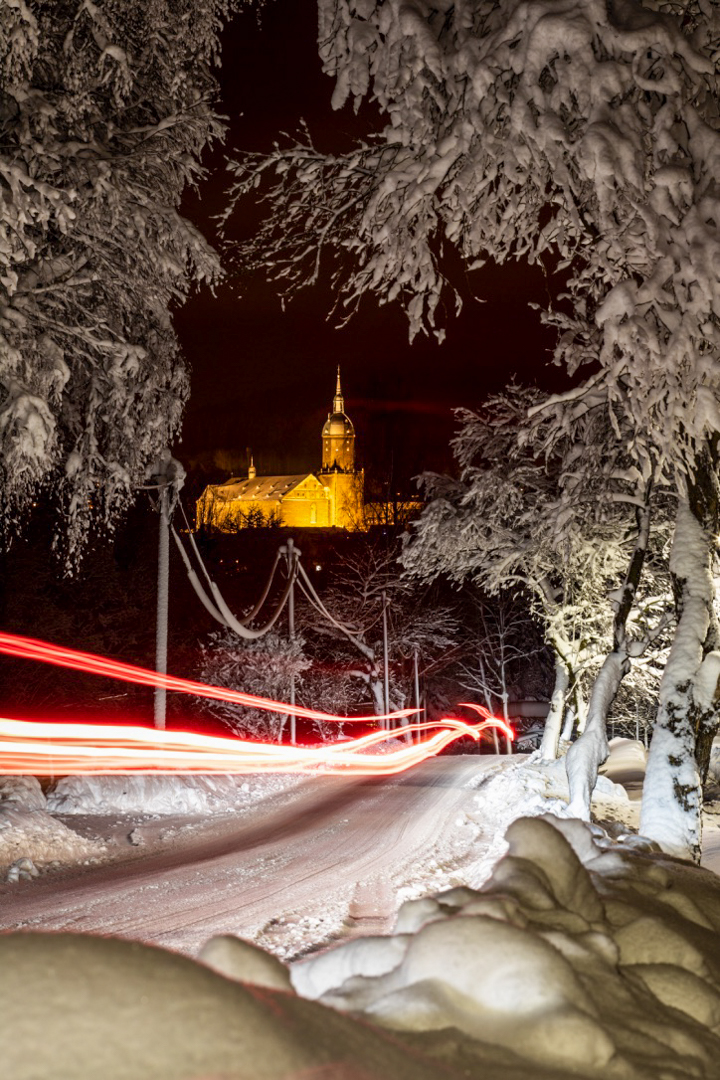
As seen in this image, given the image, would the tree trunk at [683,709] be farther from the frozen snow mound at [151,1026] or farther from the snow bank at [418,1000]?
the frozen snow mound at [151,1026]

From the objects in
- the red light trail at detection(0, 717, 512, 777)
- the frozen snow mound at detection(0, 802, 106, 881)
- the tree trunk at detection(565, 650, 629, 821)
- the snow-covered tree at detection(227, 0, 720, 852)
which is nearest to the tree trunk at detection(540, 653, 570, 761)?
the red light trail at detection(0, 717, 512, 777)

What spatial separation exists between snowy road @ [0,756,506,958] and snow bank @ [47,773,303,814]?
3.87ft

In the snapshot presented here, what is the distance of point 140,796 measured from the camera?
54.3ft

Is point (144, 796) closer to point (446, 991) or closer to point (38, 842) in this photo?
point (38, 842)

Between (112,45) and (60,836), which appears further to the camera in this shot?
(60,836)

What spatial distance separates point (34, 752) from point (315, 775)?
39.9 ft

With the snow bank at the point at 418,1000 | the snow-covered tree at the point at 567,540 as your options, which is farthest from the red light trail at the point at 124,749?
the snow bank at the point at 418,1000

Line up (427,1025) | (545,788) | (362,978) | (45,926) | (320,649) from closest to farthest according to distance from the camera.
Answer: (427,1025) → (362,978) → (45,926) → (545,788) → (320,649)

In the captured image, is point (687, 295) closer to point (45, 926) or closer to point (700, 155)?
point (700, 155)

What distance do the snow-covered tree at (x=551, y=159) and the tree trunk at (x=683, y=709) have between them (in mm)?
2418

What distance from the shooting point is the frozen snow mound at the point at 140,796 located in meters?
15.7

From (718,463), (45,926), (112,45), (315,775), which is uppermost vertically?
(112,45)

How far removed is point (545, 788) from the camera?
1933 cm

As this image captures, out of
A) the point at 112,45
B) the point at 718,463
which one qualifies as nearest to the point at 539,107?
the point at 112,45
